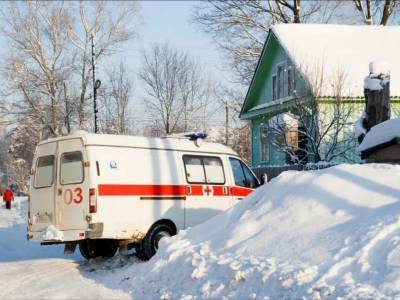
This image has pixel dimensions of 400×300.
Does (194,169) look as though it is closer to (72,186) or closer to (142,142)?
(142,142)

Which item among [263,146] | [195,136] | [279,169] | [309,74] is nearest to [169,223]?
[195,136]

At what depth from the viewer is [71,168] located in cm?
1068

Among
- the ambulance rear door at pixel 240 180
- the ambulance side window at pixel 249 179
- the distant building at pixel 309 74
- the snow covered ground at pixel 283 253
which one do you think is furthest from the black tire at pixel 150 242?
the distant building at pixel 309 74

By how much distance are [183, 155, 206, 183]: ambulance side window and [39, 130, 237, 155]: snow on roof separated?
21 cm

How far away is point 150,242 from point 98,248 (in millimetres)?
1635

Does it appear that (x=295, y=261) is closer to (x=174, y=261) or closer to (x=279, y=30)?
A: (x=174, y=261)

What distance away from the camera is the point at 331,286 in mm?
5750

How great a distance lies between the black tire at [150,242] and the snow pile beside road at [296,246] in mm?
1249

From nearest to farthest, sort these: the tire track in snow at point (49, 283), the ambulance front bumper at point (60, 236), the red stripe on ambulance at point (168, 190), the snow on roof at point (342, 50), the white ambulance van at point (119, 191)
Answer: the tire track in snow at point (49, 283)
the ambulance front bumper at point (60, 236)
the white ambulance van at point (119, 191)
the red stripe on ambulance at point (168, 190)
the snow on roof at point (342, 50)

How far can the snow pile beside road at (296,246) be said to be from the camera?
5984 millimetres

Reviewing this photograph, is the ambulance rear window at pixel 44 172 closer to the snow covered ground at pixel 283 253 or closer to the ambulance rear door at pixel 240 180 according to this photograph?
→ the snow covered ground at pixel 283 253

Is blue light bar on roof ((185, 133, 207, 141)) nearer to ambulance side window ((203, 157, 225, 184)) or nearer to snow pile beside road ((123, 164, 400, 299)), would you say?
ambulance side window ((203, 157, 225, 184))

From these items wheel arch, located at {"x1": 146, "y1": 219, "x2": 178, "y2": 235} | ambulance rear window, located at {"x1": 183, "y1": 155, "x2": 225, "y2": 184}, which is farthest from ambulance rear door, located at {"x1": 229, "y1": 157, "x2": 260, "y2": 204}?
wheel arch, located at {"x1": 146, "y1": 219, "x2": 178, "y2": 235}

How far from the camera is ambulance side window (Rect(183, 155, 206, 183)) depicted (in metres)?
11.9
